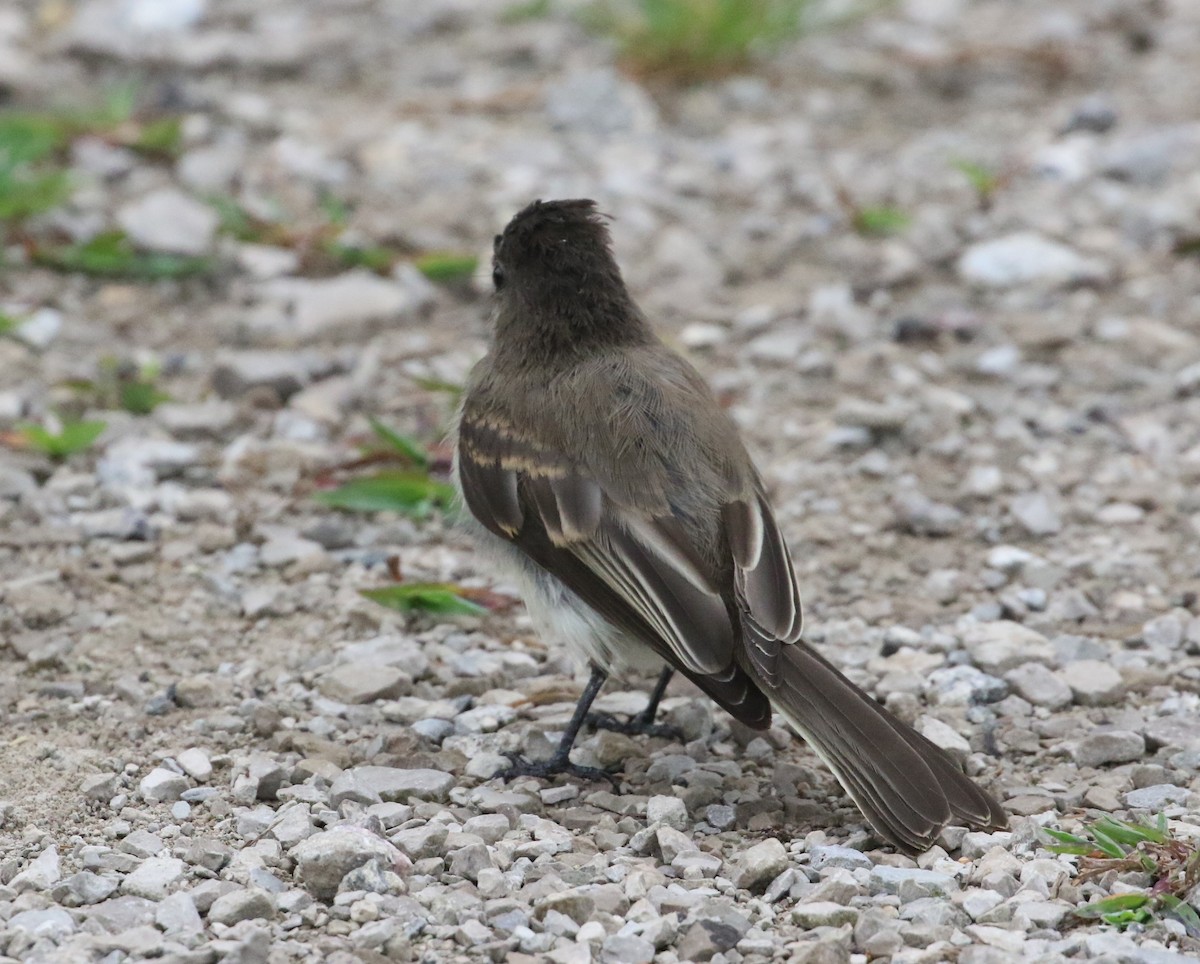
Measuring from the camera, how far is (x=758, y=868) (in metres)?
4.75

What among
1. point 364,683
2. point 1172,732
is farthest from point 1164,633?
point 364,683

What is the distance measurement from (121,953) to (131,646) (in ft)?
7.11

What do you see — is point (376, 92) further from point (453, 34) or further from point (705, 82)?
point (705, 82)

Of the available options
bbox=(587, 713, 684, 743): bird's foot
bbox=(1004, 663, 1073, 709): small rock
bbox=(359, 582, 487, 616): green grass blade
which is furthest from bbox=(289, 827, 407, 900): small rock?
bbox=(1004, 663, 1073, 709): small rock

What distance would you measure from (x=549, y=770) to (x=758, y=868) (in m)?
1.04

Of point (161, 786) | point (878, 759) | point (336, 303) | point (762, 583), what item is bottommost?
point (161, 786)

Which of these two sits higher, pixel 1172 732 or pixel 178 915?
pixel 1172 732

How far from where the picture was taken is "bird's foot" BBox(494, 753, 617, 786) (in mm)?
5555

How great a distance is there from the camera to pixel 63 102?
35.3 feet

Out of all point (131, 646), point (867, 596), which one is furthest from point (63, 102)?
point (867, 596)

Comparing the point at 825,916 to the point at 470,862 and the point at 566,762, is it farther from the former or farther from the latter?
the point at 566,762

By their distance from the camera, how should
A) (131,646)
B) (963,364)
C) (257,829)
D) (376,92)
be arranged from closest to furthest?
1. (257,829)
2. (131,646)
3. (963,364)
4. (376,92)

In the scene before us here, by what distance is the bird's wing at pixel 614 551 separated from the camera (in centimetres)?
532

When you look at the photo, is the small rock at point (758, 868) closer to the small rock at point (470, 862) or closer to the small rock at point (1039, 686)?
the small rock at point (470, 862)
